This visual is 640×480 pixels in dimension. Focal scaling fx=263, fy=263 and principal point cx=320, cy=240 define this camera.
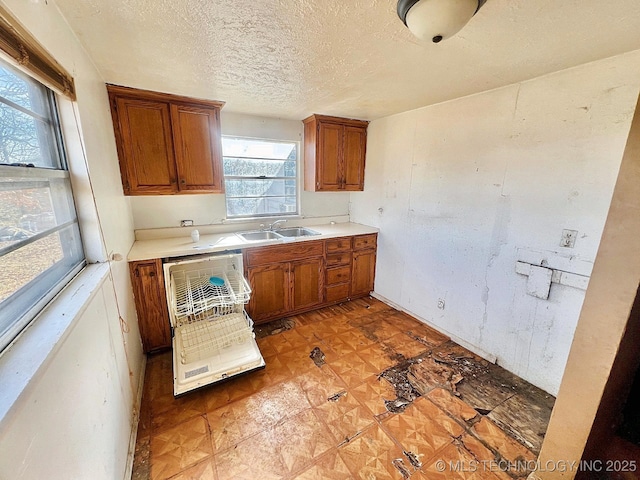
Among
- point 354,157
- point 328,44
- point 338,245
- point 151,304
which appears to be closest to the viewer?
point 328,44

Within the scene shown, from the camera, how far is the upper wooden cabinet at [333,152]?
3.04 m

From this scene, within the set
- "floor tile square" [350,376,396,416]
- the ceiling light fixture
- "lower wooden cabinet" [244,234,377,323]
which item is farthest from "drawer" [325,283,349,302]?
the ceiling light fixture

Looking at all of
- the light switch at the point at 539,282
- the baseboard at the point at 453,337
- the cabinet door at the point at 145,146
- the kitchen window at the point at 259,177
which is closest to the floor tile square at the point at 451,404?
the baseboard at the point at 453,337

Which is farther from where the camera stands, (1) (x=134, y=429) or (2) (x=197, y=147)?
(2) (x=197, y=147)

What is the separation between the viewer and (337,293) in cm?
321

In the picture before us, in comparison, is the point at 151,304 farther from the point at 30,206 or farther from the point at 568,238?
the point at 568,238

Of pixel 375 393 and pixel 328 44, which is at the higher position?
pixel 328 44

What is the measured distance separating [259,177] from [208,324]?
171 cm

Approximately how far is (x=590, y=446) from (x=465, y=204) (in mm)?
1676

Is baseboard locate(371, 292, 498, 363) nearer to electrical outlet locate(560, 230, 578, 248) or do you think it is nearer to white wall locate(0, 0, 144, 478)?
electrical outlet locate(560, 230, 578, 248)

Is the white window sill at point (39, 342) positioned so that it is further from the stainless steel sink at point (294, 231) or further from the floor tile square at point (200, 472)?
the stainless steel sink at point (294, 231)

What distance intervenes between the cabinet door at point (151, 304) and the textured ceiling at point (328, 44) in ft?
4.68

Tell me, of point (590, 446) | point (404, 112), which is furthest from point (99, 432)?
point (404, 112)

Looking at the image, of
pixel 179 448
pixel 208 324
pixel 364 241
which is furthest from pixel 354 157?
pixel 179 448
